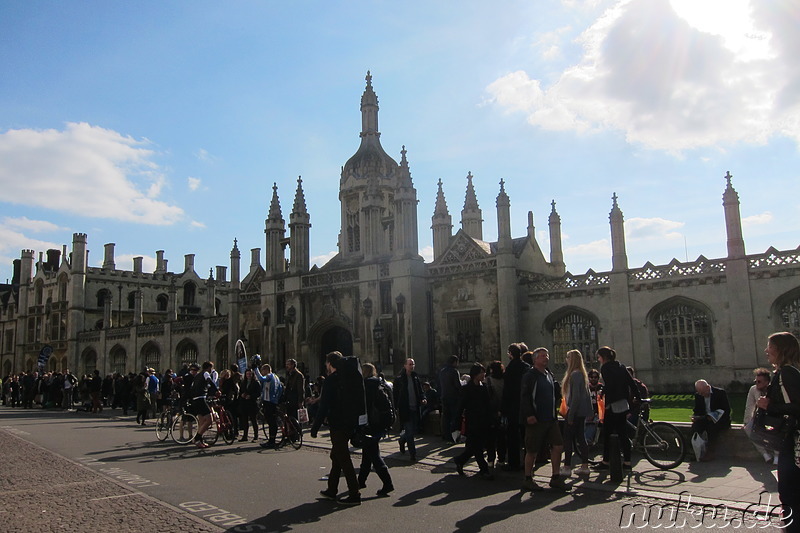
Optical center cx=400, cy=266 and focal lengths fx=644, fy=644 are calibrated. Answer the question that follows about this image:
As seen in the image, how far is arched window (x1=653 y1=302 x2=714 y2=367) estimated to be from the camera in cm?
2247

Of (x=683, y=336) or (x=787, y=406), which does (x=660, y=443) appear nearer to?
(x=787, y=406)

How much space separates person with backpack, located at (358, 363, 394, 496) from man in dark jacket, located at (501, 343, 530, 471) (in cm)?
198

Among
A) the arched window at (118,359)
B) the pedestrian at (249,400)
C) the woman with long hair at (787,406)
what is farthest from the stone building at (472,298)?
the woman with long hair at (787,406)

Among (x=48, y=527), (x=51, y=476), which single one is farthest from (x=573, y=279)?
(x=48, y=527)

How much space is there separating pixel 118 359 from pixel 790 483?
48846mm

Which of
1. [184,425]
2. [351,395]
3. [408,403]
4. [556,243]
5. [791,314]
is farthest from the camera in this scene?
[556,243]

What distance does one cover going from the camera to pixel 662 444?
1034cm

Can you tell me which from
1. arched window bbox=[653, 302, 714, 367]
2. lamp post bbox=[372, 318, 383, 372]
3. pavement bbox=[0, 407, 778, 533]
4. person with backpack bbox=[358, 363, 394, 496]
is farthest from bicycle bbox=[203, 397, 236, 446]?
arched window bbox=[653, 302, 714, 367]

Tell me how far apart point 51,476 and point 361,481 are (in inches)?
222

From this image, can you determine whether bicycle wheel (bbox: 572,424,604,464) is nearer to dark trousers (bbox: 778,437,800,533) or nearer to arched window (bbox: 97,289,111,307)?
dark trousers (bbox: 778,437,800,533)

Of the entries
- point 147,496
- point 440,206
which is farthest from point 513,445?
point 440,206

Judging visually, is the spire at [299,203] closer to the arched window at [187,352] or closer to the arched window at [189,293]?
the arched window at [187,352]

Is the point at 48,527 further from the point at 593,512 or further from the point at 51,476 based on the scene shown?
the point at 593,512

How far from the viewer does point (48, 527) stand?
746 cm
